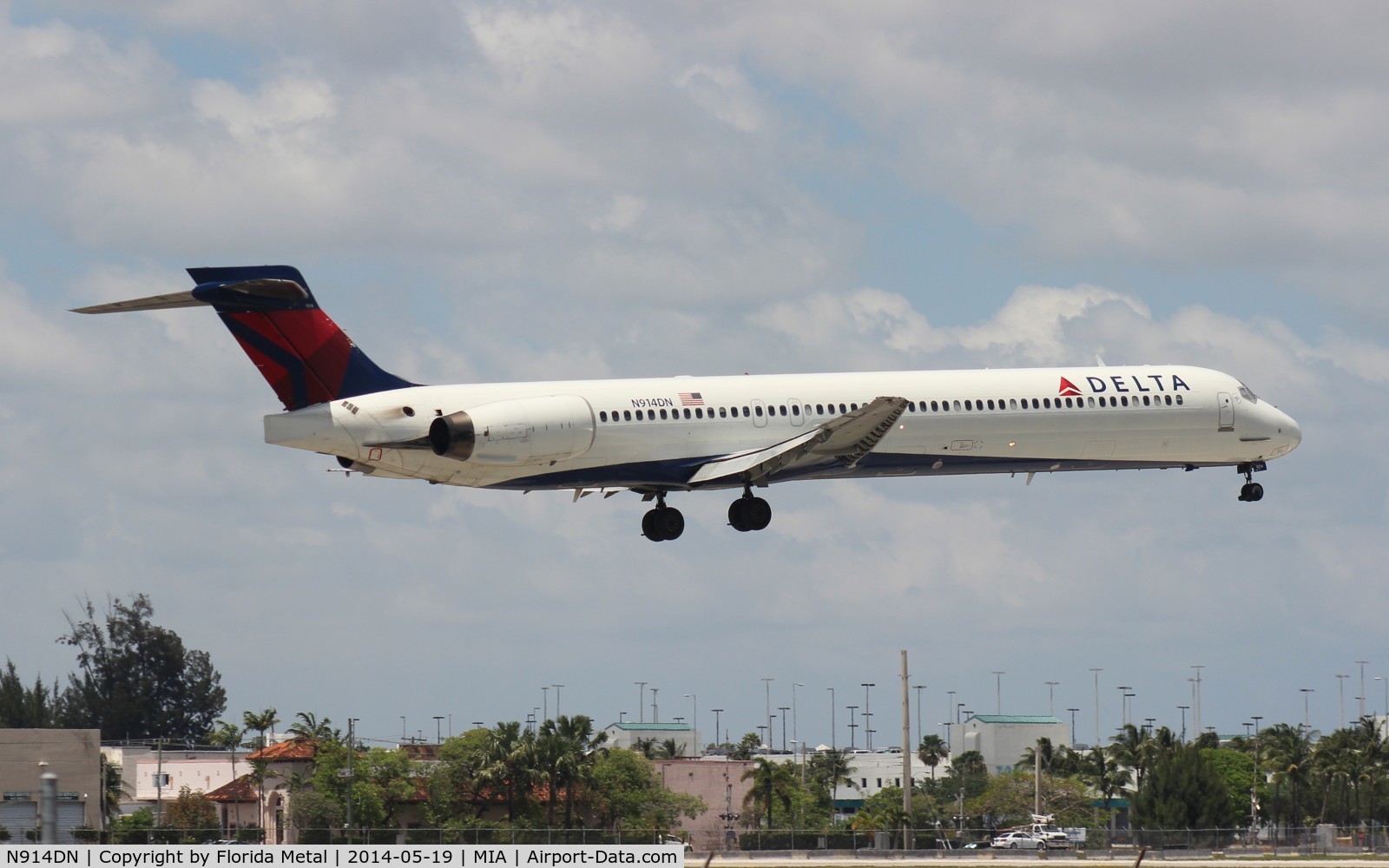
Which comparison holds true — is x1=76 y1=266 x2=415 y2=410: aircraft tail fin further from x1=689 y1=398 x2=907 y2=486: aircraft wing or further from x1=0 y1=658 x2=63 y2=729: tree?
x1=0 y1=658 x2=63 y2=729: tree

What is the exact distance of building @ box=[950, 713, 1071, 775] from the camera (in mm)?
181375

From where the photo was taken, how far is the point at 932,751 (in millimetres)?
180375

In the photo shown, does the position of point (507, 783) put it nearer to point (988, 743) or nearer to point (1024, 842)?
point (1024, 842)

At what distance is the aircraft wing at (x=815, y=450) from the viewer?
47062mm

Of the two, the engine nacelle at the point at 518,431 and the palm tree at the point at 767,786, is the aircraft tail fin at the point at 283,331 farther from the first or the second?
the palm tree at the point at 767,786

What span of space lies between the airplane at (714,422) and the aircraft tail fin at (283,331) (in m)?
0.04

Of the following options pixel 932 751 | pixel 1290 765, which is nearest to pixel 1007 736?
pixel 932 751

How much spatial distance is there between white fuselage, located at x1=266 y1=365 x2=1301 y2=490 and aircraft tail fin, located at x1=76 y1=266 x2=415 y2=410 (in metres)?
0.83

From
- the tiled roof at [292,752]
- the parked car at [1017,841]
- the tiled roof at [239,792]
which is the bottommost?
the parked car at [1017,841]

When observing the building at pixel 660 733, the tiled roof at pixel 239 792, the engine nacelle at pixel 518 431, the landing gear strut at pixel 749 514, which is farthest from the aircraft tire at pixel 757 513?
the building at pixel 660 733

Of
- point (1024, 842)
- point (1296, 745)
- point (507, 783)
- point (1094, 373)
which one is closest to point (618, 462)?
point (1094, 373)

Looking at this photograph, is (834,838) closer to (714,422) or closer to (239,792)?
(714,422)

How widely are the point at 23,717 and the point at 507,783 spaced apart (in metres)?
21.9

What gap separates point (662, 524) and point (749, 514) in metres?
2.29
